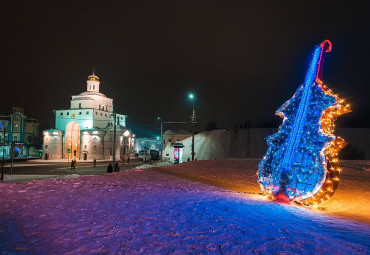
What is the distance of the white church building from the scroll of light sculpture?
5626 centimetres

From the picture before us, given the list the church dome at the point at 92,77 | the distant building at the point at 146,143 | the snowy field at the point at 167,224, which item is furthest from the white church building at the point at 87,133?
the snowy field at the point at 167,224

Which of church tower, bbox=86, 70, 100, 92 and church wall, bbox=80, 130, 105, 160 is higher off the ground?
church tower, bbox=86, 70, 100, 92

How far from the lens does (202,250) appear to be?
510 centimetres

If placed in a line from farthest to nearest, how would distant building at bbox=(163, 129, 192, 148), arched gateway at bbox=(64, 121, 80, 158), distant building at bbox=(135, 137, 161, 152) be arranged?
distant building at bbox=(135, 137, 161, 152) → distant building at bbox=(163, 129, 192, 148) → arched gateway at bbox=(64, 121, 80, 158)

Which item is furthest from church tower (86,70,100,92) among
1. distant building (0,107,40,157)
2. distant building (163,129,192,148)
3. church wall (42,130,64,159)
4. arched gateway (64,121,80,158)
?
distant building (0,107,40,157)

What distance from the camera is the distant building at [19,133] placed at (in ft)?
272

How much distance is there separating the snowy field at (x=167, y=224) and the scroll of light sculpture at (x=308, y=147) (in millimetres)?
786

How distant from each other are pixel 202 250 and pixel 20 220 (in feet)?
15.6

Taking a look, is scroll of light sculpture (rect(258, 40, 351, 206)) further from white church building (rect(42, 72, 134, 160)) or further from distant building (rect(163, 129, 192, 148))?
distant building (rect(163, 129, 192, 148))

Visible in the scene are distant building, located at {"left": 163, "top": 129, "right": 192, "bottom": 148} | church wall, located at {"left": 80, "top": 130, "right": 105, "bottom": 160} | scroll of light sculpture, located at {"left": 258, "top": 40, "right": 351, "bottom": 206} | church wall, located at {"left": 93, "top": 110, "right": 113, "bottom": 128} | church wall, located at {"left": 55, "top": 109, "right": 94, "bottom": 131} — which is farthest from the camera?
distant building, located at {"left": 163, "top": 129, "right": 192, "bottom": 148}

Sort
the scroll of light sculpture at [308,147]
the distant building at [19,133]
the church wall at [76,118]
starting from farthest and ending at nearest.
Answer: the distant building at [19,133] < the church wall at [76,118] < the scroll of light sculpture at [308,147]

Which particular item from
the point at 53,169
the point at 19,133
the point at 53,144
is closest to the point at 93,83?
the point at 53,144

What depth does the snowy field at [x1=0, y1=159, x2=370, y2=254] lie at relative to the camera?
5270 millimetres

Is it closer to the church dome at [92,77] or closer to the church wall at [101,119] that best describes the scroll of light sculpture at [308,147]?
the church wall at [101,119]
